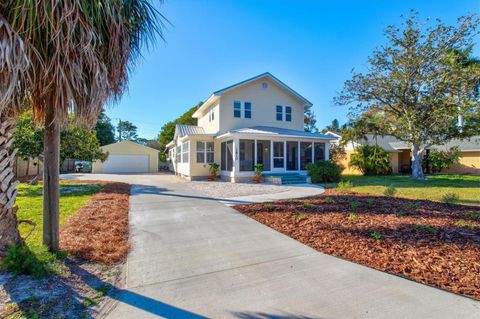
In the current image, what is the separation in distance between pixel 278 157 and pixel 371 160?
418 inches

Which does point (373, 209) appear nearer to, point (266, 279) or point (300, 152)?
point (266, 279)

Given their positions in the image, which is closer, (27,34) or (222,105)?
(27,34)

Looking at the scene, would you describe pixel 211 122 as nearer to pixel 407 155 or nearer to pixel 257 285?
pixel 257 285

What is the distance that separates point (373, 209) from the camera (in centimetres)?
710

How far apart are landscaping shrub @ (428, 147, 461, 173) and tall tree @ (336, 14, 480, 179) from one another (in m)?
8.21

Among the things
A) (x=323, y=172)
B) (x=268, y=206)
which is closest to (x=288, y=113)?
(x=323, y=172)

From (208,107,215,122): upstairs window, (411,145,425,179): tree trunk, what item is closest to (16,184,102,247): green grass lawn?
(208,107,215,122): upstairs window

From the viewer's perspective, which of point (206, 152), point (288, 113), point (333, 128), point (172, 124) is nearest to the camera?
point (206, 152)

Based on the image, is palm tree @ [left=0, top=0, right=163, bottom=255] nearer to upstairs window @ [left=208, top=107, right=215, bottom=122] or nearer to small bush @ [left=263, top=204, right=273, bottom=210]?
small bush @ [left=263, top=204, right=273, bottom=210]

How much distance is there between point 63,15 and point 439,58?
20910 mm

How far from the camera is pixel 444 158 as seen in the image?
78.1 ft

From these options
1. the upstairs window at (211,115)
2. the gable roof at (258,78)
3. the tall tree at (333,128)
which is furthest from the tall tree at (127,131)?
the upstairs window at (211,115)

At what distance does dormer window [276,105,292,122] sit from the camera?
1944 cm

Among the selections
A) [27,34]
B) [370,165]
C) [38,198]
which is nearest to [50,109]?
[27,34]
